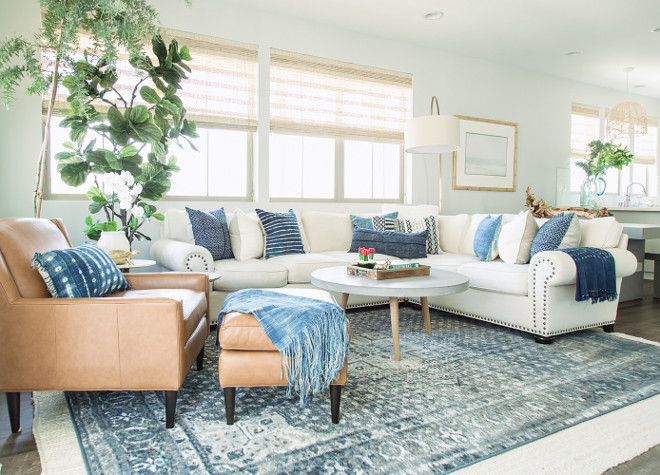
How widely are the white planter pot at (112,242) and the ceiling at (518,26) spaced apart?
9.12 feet

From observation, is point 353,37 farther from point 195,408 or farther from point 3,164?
point 195,408

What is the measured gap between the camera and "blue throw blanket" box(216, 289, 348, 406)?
1.82 metres

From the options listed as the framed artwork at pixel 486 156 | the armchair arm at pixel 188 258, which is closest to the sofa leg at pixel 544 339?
the armchair arm at pixel 188 258

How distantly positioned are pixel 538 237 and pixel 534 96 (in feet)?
12.8

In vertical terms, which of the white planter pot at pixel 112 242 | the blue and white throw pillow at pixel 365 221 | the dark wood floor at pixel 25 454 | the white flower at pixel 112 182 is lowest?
the dark wood floor at pixel 25 454

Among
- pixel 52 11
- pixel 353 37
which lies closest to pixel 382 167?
pixel 353 37

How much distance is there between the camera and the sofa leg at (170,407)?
1.80 metres

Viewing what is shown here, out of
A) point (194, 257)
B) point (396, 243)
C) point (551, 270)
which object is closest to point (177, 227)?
point (194, 257)

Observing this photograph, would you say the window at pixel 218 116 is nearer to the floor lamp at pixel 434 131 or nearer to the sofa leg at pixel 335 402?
the floor lamp at pixel 434 131

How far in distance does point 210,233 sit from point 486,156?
398 cm

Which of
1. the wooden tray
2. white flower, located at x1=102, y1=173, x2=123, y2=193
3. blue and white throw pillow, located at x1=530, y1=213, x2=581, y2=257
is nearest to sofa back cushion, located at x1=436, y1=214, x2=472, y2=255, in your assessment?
blue and white throw pillow, located at x1=530, y1=213, x2=581, y2=257

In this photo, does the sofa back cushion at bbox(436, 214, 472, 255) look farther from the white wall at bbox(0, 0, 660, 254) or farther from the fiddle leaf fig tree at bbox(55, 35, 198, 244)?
the fiddle leaf fig tree at bbox(55, 35, 198, 244)

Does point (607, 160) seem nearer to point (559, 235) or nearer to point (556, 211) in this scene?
point (556, 211)

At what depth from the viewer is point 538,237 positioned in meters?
3.42
